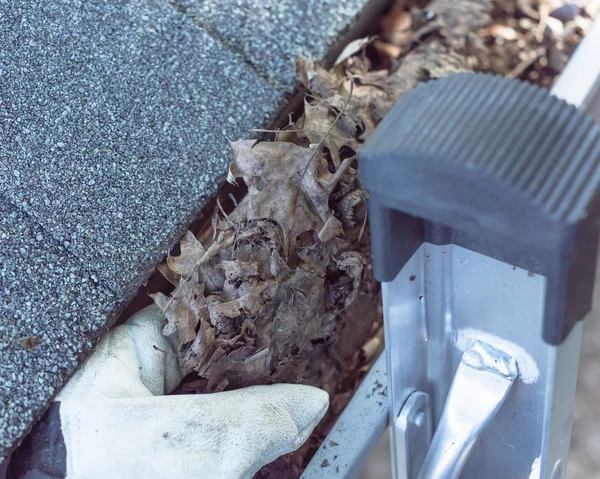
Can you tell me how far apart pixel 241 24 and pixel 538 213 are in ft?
3.30

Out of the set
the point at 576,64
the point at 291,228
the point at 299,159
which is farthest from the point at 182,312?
the point at 576,64

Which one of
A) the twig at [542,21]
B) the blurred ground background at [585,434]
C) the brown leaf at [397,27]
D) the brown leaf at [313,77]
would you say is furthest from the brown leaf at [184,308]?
the twig at [542,21]

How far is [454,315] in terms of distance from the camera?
897 mm

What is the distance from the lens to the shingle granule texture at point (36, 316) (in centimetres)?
103

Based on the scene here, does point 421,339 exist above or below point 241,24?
below

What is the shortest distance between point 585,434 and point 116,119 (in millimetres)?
1644

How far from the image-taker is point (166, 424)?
Answer: 97cm

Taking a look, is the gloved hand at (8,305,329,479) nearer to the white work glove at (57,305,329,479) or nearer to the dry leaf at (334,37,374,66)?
the white work glove at (57,305,329,479)

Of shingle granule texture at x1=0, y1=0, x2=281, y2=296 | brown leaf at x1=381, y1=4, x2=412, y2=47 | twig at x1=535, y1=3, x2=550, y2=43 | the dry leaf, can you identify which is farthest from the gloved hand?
twig at x1=535, y1=3, x2=550, y2=43

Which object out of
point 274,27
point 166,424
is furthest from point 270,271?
point 274,27

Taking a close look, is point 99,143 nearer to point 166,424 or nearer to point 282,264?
point 282,264

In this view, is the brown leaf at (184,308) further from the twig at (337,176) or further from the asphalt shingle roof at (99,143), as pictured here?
the twig at (337,176)

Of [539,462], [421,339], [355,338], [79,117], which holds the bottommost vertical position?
[355,338]

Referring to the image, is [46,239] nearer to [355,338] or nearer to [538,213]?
[355,338]
